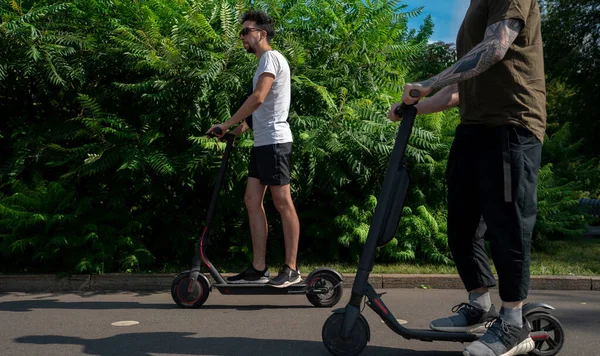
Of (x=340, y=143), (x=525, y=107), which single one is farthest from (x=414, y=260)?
(x=525, y=107)

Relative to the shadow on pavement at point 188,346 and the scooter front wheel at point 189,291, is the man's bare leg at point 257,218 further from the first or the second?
the shadow on pavement at point 188,346

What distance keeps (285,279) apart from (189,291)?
0.73m

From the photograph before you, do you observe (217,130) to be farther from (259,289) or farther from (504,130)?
(504,130)

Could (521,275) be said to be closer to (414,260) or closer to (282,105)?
(282,105)

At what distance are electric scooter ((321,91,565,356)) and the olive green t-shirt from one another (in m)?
0.36

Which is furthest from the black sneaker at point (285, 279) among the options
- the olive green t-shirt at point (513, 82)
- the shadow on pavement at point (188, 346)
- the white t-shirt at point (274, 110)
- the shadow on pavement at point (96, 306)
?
the olive green t-shirt at point (513, 82)

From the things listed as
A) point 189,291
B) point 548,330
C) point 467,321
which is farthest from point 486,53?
point 189,291

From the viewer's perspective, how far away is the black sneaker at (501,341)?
3.19 meters

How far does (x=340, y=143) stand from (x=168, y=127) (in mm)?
1619

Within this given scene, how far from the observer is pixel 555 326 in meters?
3.52

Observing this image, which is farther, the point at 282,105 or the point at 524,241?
the point at 282,105

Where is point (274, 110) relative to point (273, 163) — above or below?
above

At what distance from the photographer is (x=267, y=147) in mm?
4895

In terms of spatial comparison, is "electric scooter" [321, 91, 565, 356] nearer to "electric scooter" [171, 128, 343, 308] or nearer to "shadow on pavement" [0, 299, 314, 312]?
"electric scooter" [171, 128, 343, 308]
